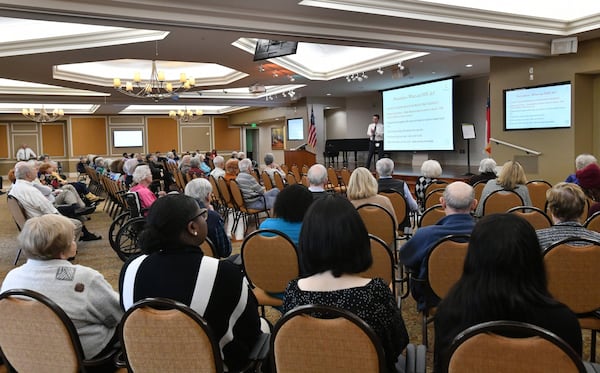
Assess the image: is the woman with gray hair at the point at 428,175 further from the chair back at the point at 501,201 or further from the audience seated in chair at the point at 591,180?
the audience seated in chair at the point at 591,180

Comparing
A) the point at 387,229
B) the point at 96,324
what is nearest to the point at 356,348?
the point at 96,324

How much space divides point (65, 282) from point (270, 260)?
4.12 feet

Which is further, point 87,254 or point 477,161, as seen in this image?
point 477,161

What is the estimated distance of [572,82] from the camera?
823cm

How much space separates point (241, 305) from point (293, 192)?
1224mm

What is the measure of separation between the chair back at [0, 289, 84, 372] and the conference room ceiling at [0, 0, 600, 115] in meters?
4.16

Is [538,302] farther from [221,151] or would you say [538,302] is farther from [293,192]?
[221,151]

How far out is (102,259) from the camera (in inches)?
237

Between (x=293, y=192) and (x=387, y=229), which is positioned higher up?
(x=293, y=192)

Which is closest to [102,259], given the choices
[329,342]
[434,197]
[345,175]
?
[434,197]

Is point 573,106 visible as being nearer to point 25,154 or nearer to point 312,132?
point 312,132

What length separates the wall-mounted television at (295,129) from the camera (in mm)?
18734

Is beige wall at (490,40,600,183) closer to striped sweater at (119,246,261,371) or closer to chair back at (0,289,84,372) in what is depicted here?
striped sweater at (119,246,261,371)

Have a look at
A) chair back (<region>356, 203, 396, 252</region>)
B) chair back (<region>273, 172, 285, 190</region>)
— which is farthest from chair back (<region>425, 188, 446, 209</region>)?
chair back (<region>273, 172, 285, 190</region>)
